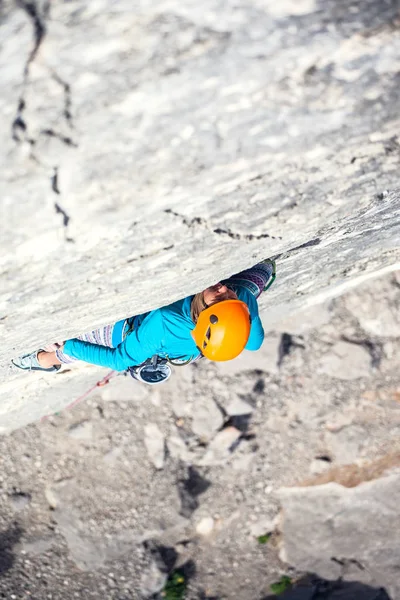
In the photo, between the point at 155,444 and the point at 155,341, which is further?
the point at 155,444

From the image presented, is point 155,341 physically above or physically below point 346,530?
above

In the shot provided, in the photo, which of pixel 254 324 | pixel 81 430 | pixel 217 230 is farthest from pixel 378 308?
pixel 217 230

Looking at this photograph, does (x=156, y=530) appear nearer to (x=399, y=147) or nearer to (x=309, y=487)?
(x=309, y=487)

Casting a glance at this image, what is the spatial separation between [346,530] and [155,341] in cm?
475

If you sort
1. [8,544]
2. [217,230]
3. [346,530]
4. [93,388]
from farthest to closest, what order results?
1. [346,530]
2. [8,544]
3. [93,388]
4. [217,230]

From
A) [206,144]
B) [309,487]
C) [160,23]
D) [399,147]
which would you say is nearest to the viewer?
[160,23]

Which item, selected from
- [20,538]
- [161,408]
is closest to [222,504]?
[161,408]

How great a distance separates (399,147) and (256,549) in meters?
6.22

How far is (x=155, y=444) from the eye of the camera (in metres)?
6.44

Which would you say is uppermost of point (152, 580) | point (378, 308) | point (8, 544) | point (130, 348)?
point (130, 348)

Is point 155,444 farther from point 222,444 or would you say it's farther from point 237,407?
point 237,407

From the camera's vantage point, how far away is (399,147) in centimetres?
223

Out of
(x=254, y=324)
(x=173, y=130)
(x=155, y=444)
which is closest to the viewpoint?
(x=173, y=130)

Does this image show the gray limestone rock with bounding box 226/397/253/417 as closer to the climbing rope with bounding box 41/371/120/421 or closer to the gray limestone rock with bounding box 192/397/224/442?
the gray limestone rock with bounding box 192/397/224/442
